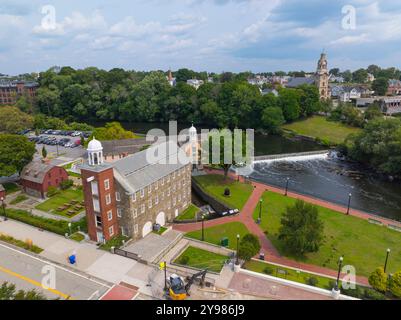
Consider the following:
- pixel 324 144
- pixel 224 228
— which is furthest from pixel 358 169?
pixel 224 228

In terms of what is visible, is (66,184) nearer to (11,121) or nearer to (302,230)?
(302,230)

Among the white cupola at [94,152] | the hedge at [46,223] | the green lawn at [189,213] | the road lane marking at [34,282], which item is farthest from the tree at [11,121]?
the road lane marking at [34,282]

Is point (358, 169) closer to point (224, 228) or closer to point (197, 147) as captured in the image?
point (197, 147)

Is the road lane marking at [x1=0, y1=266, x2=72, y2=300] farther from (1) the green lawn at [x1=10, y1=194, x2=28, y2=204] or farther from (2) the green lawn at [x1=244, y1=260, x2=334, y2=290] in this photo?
(1) the green lawn at [x1=10, y1=194, x2=28, y2=204]

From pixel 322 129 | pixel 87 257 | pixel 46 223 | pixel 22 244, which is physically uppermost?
pixel 322 129

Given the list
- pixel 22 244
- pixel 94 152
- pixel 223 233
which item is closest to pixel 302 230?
pixel 223 233

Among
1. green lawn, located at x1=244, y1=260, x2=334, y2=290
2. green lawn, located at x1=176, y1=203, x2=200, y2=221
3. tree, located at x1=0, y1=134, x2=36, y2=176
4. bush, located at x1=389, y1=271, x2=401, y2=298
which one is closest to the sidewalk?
green lawn, located at x1=244, y1=260, x2=334, y2=290

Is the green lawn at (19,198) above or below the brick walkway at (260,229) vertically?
above

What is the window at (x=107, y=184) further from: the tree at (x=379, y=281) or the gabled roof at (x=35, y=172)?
the tree at (x=379, y=281)
